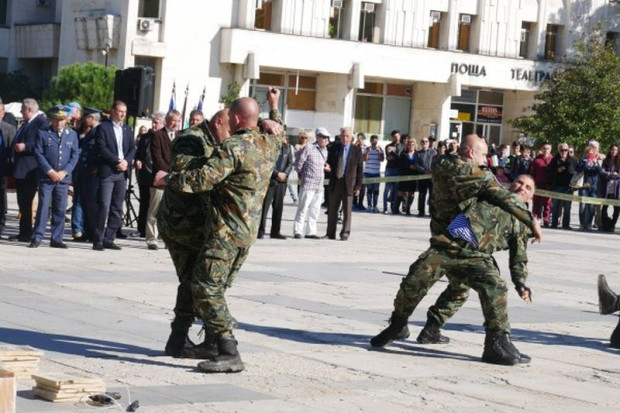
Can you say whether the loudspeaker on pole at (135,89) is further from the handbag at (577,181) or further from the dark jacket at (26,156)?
the handbag at (577,181)

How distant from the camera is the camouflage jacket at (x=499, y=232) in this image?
11461 mm

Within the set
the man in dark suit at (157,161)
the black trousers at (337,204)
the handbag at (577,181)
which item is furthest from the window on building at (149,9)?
the man in dark suit at (157,161)

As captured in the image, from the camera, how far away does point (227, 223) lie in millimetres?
10281

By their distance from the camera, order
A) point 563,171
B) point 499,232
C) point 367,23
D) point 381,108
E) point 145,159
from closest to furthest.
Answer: point 499,232, point 145,159, point 563,171, point 367,23, point 381,108

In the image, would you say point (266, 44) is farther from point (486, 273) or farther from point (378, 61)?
point (486, 273)

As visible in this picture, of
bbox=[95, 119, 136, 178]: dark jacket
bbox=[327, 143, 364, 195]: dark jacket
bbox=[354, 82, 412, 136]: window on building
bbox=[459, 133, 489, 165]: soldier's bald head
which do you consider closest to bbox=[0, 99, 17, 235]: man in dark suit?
bbox=[95, 119, 136, 178]: dark jacket

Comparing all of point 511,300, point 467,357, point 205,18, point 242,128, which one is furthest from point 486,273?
point 205,18

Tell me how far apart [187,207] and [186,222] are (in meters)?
0.10

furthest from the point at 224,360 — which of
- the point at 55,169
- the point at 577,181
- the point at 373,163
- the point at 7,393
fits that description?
the point at 373,163

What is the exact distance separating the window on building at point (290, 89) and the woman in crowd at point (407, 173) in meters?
31.2

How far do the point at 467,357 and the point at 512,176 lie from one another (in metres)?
21.6

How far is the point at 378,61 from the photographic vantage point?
66438mm

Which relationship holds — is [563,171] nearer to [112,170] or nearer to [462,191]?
[112,170]

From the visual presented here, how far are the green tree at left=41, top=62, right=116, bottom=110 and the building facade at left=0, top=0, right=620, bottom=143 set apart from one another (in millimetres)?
→ 4228
